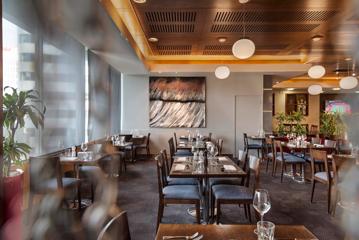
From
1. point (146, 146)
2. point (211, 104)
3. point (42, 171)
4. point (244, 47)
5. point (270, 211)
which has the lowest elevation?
point (270, 211)

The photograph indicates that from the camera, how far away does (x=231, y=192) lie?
3.29 metres

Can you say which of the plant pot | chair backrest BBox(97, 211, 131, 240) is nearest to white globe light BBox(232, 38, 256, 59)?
the plant pot

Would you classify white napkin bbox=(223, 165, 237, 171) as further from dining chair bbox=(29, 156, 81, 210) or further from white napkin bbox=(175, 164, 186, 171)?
dining chair bbox=(29, 156, 81, 210)

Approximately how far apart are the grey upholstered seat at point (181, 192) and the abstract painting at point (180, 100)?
5.86 meters

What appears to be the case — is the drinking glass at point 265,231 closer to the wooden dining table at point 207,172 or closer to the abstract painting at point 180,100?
the wooden dining table at point 207,172

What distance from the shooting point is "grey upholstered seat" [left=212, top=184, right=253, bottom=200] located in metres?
3.17

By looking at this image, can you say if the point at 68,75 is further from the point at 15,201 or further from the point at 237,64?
the point at 237,64

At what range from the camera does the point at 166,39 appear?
6316mm

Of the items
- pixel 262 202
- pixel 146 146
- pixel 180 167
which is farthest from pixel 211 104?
pixel 262 202

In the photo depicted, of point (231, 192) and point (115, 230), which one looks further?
point (231, 192)

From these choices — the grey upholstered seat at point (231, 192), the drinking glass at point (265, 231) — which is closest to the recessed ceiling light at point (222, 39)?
the grey upholstered seat at point (231, 192)

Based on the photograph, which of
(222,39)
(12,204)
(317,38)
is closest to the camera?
(12,204)

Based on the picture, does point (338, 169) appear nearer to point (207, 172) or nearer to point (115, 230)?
point (207, 172)

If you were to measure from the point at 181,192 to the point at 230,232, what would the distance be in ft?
6.17
